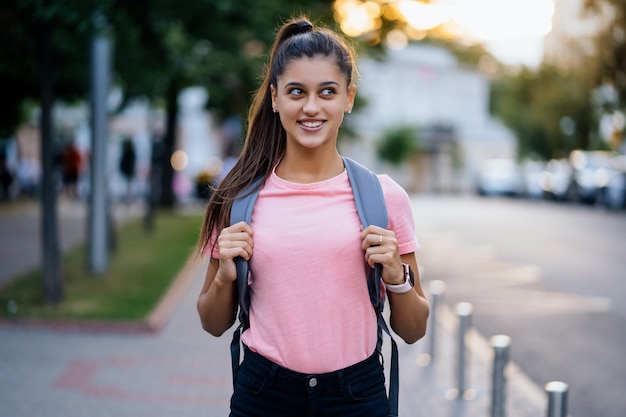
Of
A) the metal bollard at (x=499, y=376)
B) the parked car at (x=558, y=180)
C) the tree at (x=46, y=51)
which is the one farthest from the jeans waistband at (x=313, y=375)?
the parked car at (x=558, y=180)

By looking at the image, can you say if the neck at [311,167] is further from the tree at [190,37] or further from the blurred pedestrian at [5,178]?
the blurred pedestrian at [5,178]

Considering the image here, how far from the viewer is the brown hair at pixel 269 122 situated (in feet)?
9.08

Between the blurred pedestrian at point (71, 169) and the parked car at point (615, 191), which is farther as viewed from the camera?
the parked car at point (615, 191)

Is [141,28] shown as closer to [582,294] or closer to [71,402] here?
[71,402]

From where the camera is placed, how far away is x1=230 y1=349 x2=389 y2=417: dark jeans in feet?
8.87

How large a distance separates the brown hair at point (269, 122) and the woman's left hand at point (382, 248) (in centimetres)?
45

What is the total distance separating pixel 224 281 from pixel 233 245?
0.14 m

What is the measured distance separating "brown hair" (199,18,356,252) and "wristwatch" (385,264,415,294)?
0.53 metres

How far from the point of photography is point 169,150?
1075 inches

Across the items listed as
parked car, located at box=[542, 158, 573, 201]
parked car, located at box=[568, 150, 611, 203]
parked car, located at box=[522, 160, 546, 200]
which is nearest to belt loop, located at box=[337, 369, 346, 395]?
parked car, located at box=[568, 150, 611, 203]

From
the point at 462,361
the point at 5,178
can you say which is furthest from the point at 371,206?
the point at 5,178

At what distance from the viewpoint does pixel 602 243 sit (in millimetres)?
20469

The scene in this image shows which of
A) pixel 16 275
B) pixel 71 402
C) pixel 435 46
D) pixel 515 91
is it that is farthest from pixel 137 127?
pixel 71 402

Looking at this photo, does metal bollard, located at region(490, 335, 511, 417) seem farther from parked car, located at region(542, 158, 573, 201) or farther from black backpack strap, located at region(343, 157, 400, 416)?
parked car, located at region(542, 158, 573, 201)
